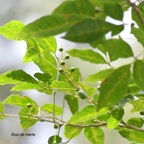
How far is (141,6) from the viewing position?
1.81ft

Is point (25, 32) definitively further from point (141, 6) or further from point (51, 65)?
point (51, 65)

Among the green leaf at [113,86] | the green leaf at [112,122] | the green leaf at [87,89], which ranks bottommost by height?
the green leaf at [112,122]

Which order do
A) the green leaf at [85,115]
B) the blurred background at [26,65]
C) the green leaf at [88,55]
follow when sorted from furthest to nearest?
the blurred background at [26,65]
the green leaf at [85,115]
the green leaf at [88,55]

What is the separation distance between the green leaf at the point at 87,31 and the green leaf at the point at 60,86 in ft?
1.23

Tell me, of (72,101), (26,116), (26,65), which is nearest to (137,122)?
(72,101)

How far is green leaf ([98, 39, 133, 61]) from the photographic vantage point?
0.44m

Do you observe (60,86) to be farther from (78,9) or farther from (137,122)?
(78,9)

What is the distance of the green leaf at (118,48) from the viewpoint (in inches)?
17.3

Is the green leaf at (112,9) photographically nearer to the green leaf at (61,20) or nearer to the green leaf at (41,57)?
the green leaf at (61,20)

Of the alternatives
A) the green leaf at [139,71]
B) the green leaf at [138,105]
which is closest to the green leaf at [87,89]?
the green leaf at [138,105]

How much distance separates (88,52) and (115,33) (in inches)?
7.3

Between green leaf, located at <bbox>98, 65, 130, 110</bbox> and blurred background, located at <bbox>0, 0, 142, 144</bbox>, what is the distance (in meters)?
0.67

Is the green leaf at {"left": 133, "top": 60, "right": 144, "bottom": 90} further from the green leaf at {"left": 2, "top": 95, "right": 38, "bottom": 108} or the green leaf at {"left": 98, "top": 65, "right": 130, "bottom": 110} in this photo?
the green leaf at {"left": 2, "top": 95, "right": 38, "bottom": 108}

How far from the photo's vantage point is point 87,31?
0.41m
